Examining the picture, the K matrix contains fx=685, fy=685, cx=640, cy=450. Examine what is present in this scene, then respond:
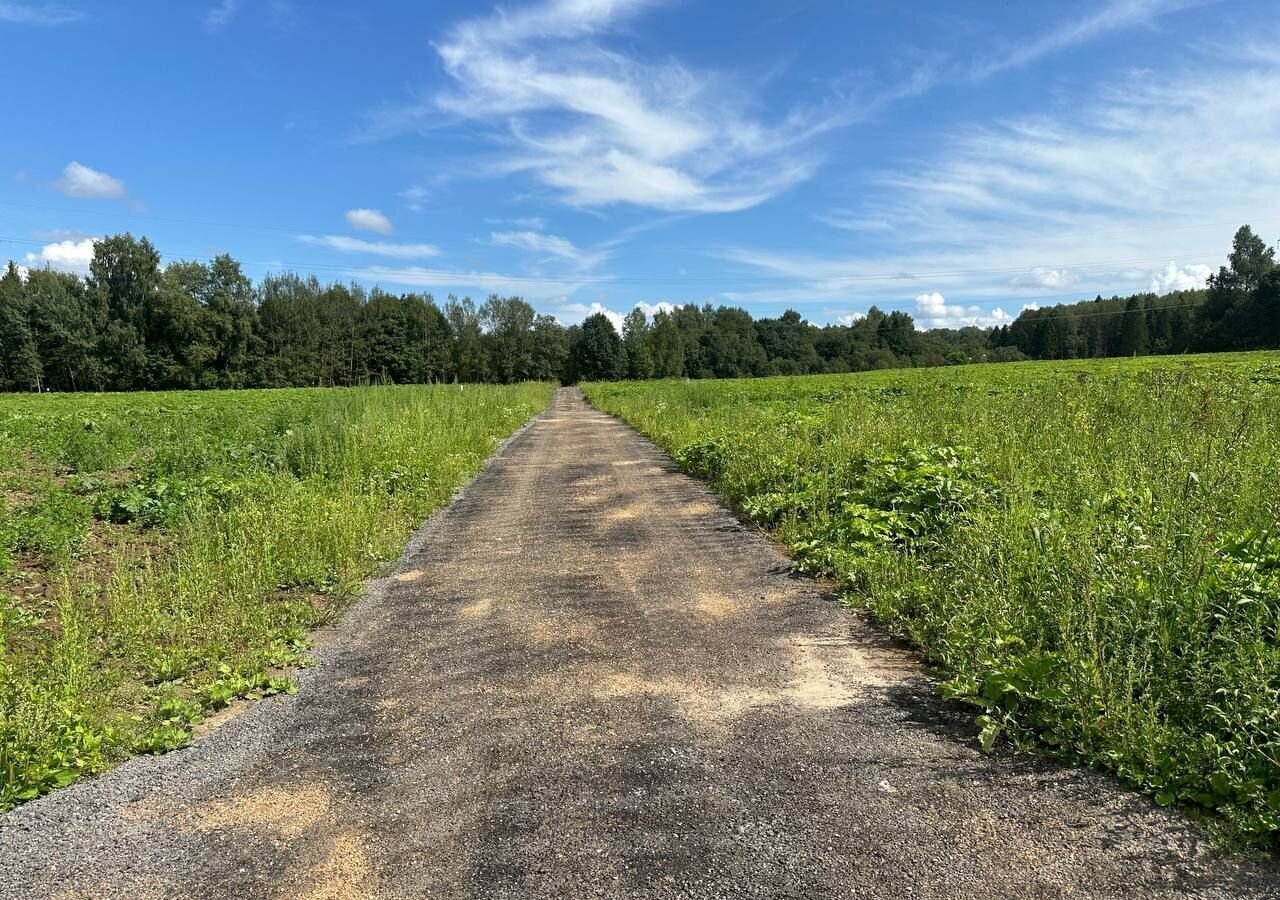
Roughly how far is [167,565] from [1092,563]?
23.0 ft

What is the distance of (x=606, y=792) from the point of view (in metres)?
3.03

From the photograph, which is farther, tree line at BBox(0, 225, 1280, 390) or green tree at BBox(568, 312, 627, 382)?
green tree at BBox(568, 312, 627, 382)

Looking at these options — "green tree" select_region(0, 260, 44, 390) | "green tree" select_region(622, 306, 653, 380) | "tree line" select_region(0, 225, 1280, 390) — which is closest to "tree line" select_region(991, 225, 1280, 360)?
"tree line" select_region(0, 225, 1280, 390)

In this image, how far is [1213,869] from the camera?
2418 mm

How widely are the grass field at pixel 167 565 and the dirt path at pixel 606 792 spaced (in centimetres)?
38

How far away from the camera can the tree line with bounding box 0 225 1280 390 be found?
69.0 meters

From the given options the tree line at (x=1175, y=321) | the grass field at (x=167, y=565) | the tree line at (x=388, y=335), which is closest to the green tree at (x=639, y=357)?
the tree line at (x=388, y=335)

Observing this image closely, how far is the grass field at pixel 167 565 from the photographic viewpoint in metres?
3.66

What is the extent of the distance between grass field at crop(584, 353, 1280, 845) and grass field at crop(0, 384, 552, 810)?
4326 millimetres

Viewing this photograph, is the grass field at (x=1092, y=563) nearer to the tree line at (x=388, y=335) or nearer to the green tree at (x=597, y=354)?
the tree line at (x=388, y=335)

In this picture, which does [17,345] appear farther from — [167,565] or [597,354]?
[167,565]

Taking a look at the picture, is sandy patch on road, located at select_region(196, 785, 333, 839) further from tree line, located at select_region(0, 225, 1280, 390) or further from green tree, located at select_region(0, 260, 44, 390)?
green tree, located at select_region(0, 260, 44, 390)

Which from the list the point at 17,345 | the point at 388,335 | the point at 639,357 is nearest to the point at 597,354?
the point at 639,357

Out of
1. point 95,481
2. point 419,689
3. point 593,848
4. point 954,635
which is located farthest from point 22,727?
point 95,481
